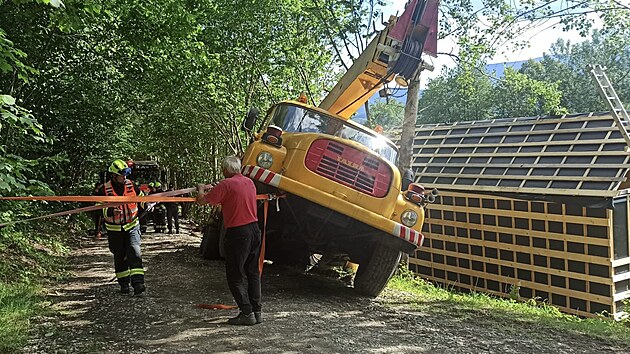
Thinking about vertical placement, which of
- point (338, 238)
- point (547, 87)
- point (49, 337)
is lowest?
point (49, 337)

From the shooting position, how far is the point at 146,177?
17.5 m

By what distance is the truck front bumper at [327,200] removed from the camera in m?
6.40

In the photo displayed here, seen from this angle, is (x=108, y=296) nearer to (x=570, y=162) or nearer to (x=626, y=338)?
(x=626, y=338)

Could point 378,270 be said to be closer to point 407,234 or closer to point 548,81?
point 407,234

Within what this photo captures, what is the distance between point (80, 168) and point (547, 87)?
1588cm

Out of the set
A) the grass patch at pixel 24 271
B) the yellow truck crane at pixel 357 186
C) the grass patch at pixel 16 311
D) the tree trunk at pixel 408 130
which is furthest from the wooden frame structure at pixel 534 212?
the grass patch at pixel 16 311

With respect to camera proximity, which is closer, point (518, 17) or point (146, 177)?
point (518, 17)

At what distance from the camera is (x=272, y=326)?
529 cm

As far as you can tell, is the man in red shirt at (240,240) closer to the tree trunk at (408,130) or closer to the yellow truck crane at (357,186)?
the yellow truck crane at (357,186)

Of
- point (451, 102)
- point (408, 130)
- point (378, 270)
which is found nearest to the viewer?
point (378, 270)

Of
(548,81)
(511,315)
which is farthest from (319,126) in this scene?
(548,81)

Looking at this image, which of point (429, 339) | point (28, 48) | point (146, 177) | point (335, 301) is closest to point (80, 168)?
point (146, 177)

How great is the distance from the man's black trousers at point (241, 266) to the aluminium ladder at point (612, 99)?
7384 mm

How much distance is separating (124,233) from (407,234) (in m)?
3.50
